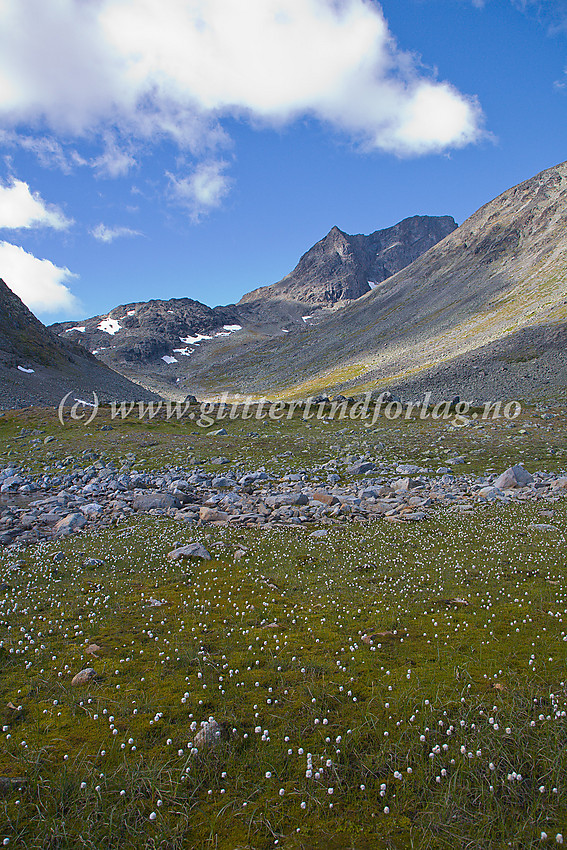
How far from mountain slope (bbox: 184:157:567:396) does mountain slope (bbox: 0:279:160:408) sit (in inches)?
2057

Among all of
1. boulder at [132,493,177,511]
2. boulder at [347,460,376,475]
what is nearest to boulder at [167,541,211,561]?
boulder at [132,493,177,511]

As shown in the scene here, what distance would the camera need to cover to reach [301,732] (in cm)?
636

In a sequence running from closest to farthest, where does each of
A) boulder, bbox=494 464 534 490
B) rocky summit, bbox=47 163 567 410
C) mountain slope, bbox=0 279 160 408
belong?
1. boulder, bbox=494 464 534 490
2. rocky summit, bbox=47 163 567 410
3. mountain slope, bbox=0 279 160 408

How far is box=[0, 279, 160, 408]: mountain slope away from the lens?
7294cm

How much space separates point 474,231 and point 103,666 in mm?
206642

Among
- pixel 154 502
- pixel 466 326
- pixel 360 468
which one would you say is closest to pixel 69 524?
pixel 154 502

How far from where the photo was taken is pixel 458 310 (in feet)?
406

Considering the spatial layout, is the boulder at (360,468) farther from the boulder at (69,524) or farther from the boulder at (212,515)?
the boulder at (69,524)

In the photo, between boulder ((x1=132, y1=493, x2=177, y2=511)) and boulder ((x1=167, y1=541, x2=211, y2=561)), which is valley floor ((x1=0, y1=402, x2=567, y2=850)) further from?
boulder ((x1=132, y1=493, x2=177, y2=511))

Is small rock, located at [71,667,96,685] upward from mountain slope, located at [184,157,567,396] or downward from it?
downward

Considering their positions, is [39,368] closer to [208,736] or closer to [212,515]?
[212,515]

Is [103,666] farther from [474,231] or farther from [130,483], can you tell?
[474,231]

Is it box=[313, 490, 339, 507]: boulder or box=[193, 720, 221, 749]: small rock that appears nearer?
box=[193, 720, 221, 749]: small rock

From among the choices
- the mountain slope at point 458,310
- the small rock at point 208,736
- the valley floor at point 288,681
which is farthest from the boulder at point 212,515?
the mountain slope at point 458,310
